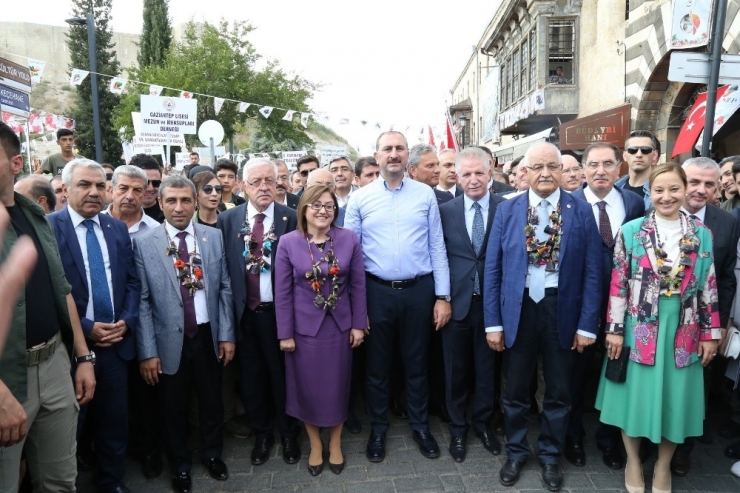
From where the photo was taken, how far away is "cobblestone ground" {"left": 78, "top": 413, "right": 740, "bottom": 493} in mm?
3490

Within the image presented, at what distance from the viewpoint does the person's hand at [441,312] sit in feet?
13.0

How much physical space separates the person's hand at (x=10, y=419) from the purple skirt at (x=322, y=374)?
6.11ft

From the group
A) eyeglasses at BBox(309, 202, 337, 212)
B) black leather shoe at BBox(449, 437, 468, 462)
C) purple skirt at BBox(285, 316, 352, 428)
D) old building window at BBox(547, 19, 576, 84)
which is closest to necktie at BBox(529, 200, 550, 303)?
black leather shoe at BBox(449, 437, 468, 462)

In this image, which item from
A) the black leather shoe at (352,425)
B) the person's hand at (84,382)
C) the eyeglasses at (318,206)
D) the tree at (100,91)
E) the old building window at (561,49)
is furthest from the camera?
the tree at (100,91)

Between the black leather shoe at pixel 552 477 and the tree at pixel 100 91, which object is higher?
the tree at pixel 100 91

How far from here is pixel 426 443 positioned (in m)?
3.95

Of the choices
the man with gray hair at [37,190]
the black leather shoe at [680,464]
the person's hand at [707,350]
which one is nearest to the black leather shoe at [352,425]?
the black leather shoe at [680,464]

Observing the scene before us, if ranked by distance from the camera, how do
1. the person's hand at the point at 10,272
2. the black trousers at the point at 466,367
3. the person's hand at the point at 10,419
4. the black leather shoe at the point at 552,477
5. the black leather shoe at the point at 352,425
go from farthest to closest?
the black leather shoe at the point at 352,425 < the black trousers at the point at 466,367 < the black leather shoe at the point at 552,477 < the person's hand at the point at 10,419 < the person's hand at the point at 10,272

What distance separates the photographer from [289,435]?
3986 millimetres

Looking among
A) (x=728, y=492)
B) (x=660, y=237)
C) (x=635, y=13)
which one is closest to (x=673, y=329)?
(x=660, y=237)

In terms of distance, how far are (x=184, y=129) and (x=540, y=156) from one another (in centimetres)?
886

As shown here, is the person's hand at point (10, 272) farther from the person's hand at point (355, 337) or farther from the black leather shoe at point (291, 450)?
the black leather shoe at point (291, 450)

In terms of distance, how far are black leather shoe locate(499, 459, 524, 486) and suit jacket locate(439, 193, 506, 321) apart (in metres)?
1.10

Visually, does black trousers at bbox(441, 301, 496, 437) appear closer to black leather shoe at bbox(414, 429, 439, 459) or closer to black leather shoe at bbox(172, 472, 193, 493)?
black leather shoe at bbox(414, 429, 439, 459)
